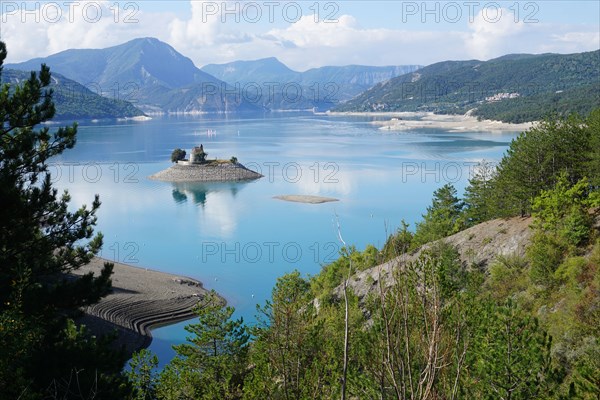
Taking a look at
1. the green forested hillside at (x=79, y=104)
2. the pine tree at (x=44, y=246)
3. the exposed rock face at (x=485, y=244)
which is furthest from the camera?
the green forested hillside at (x=79, y=104)

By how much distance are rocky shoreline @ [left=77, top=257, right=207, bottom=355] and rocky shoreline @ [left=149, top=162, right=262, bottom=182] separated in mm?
34907

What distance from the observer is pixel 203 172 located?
2608 inches

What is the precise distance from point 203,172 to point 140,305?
4249 cm

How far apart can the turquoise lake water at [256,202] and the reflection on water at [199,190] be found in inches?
7.6

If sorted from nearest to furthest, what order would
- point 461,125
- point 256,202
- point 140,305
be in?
1. point 140,305
2. point 256,202
3. point 461,125

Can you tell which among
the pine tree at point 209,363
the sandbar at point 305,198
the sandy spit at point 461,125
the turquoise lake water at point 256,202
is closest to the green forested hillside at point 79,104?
the turquoise lake water at point 256,202

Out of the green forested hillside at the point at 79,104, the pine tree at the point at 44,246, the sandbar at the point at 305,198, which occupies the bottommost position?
the sandbar at the point at 305,198

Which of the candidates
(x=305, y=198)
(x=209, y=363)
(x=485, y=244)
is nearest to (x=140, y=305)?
(x=209, y=363)

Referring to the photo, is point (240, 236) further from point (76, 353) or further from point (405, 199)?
point (76, 353)

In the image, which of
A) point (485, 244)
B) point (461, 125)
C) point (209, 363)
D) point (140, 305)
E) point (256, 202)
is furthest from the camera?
point (461, 125)

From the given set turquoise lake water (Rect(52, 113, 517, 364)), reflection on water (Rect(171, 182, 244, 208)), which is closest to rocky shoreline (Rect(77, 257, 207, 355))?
turquoise lake water (Rect(52, 113, 517, 364))

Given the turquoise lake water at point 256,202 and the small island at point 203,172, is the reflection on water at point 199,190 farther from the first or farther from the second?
the small island at point 203,172

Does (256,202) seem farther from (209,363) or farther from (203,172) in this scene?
(209,363)

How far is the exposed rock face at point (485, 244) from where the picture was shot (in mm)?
17656
